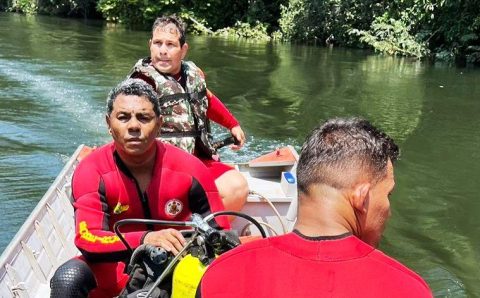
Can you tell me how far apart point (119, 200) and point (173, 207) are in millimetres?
236

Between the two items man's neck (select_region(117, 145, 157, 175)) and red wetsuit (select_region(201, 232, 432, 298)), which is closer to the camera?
red wetsuit (select_region(201, 232, 432, 298))

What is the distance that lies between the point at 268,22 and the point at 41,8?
12.7 metres

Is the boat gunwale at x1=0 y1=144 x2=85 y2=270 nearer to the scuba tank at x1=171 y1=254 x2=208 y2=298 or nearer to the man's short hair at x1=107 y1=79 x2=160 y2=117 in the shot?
the man's short hair at x1=107 y1=79 x2=160 y2=117

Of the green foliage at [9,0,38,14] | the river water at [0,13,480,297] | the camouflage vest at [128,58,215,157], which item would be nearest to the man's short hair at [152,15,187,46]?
the camouflage vest at [128,58,215,157]

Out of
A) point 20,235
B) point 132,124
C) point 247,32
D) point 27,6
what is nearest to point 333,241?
point 132,124

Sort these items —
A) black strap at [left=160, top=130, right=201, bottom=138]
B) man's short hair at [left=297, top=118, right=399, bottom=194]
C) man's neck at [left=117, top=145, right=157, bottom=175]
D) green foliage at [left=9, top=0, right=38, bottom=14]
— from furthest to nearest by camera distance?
green foliage at [left=9, top=0, right=38, bottom=14] < black strap at [left=160, top=130, right=201, bottom=138] < man's neck at [left=117, top=145, right=157, bottom=175] < man's short hair at [left=297, top=118, right=399, bottom=194]

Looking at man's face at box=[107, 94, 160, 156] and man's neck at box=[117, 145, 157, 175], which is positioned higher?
man's face at box=[107, 94, 160, 156]

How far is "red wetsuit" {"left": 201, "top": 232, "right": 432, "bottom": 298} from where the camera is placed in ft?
4.17

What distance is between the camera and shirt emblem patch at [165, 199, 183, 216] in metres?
2.75

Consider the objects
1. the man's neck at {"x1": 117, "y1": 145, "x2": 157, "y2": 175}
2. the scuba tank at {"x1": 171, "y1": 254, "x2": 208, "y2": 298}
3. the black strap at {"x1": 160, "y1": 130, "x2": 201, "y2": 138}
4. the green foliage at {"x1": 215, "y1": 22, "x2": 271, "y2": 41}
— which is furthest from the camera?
the green foliage at {"x1": 215, "y1": 22, "x2": 271, "y2": 41}

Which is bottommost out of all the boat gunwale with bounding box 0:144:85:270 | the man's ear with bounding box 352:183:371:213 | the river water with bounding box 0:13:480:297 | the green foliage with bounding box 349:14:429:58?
the river water with bounding box 0:13:480:297

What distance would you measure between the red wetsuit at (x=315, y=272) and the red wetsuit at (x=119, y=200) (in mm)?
1222

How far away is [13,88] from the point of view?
11305 mm

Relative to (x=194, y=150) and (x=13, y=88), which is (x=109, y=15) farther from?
(x=194, y=150)
